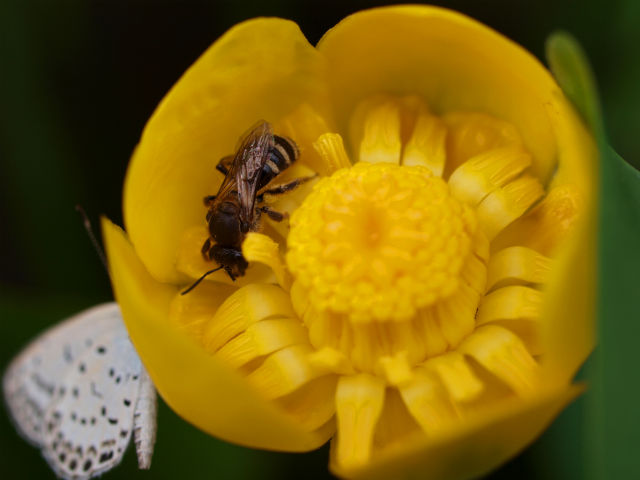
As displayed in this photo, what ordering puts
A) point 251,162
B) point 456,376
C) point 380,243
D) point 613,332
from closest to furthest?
point 613,332, point 456,376, point 380,243, point 251,162

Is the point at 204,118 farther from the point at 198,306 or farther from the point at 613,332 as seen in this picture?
the point at 613,332

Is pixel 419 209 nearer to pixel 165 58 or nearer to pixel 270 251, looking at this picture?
pixel 270 251

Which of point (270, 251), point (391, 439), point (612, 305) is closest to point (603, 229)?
point (612, 305)

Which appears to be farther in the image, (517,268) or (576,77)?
(517,268)

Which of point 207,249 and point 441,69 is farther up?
point 441,69

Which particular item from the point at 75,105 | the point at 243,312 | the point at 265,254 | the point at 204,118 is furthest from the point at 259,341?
the point at 75,105

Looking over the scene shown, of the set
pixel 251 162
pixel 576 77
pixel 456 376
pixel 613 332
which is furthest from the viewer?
pixel 251 162

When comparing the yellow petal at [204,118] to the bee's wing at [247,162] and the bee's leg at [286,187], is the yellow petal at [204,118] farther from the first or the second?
the bee's leg at [286,187]
